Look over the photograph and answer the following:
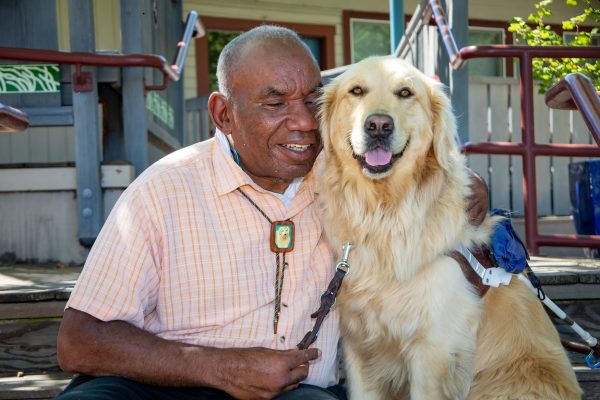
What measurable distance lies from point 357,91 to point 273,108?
0.46 meters

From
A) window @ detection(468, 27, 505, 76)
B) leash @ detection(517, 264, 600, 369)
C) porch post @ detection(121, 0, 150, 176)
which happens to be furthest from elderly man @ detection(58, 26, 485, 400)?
window @ detection(468, 27, 505, 76)

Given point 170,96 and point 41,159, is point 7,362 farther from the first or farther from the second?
point 170,96

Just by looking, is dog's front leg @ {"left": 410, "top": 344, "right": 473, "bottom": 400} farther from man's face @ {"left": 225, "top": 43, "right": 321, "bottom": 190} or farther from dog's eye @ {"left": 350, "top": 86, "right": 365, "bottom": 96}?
dog's eye @ {"left": 350, "top": 86, "right": 365, "bottom": 96}

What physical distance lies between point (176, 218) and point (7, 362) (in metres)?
1.31

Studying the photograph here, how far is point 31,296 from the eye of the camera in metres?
3.08

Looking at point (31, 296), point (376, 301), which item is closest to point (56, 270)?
point (31, 296)

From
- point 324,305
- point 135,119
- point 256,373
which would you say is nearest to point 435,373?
point 324,305

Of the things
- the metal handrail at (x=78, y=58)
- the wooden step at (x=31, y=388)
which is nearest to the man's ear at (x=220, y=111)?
the wooden step at (x=31, y=388)

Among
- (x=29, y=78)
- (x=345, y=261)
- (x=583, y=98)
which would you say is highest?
(x=29, y=78)

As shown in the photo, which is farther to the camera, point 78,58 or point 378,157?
point 78,58

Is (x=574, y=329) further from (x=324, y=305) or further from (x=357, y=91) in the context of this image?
(x=357, y=91)

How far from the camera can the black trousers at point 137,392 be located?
2.02 meters

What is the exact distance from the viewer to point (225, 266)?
232cm

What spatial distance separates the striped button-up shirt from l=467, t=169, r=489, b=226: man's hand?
72cm
